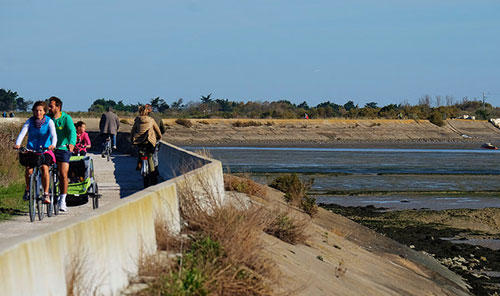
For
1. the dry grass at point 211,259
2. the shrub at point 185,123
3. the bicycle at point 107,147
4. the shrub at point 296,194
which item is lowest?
the shrub at point 185,123

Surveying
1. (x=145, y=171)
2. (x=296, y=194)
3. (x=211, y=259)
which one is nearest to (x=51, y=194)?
(x=145, y=171)

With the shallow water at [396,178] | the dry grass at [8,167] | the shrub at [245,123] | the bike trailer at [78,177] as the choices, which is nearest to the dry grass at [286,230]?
the bike trailer at [78,177]

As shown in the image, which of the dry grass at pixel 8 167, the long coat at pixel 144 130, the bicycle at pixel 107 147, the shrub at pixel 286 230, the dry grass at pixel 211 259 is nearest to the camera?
the dry grass at pixel 211 259

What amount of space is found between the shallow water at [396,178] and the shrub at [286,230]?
288 inches

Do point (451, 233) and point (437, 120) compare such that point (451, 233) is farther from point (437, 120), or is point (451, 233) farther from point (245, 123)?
point (437, 120)

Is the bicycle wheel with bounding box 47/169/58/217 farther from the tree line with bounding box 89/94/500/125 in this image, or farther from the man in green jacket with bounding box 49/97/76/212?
the tree line with bounding box 89/94/500/125

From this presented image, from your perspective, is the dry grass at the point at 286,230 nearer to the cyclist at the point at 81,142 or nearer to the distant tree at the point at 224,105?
the cyclist at the point at 81,142

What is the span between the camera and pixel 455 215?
2805 cm

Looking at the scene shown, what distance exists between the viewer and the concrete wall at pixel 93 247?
565cm

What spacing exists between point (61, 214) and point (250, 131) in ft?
301

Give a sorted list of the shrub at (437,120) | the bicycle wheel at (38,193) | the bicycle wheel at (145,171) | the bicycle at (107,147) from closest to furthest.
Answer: the bicycle wheel at (38,193), the bicycle wheel at (145,171), the bicycle at (107,147), the shrub at (437,120)

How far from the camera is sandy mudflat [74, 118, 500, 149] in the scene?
323ft

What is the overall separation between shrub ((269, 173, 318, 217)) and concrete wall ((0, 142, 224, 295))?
11752 mm

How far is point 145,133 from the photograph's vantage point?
1911 centimetres
